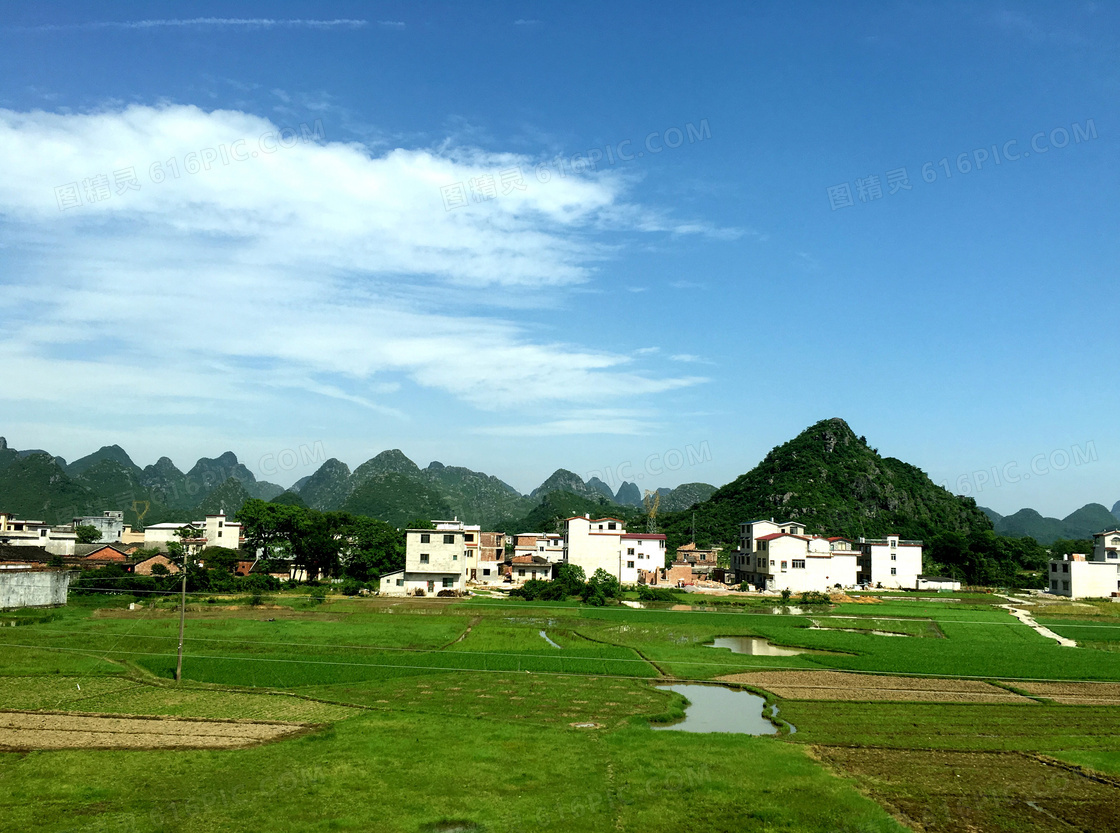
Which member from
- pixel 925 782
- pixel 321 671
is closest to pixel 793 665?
pixel 925 782

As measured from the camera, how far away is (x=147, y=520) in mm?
180125

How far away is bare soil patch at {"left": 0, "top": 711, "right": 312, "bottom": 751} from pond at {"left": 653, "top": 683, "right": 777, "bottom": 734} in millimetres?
13406

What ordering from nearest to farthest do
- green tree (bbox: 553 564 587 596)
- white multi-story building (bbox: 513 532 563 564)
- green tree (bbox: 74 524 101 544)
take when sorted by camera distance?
green tree (bbox: 553 564 587 596), white multi-story building (bbox: 513 532 563 564), green tree (bbox: 74 524 101 544)

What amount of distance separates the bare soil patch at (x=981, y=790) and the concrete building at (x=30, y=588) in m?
52.1

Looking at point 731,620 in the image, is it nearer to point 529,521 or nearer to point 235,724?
point 235,724

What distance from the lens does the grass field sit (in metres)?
17.7

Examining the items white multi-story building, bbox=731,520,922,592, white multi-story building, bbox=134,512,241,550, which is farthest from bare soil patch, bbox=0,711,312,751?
white multi-story building, bbox=134,512,241,550

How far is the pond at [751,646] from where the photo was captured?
4153 cm

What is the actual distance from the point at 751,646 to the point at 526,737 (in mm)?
24146

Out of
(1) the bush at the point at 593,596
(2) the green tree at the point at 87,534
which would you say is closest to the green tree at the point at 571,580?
(1) the bush at the point at 593,596

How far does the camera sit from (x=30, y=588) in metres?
50.9

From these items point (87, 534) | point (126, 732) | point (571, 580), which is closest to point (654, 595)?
point (571, 580)

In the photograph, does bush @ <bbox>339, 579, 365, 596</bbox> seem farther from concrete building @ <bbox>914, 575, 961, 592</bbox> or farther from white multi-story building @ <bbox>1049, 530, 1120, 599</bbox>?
white multi-story building @ <bbox>1049, 530, 1120, 599</bbox>

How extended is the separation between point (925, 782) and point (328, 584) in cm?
5683
